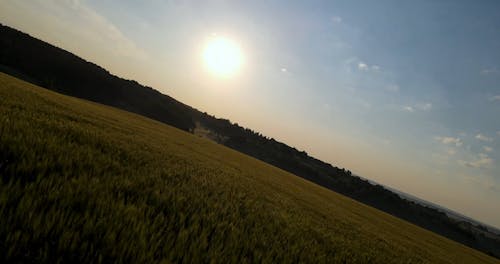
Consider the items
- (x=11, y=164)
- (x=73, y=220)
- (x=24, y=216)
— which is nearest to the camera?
(x=24, y=216)

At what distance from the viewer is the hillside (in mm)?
81188

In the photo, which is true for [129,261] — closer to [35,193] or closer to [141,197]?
[35,193]

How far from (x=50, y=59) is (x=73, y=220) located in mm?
104198

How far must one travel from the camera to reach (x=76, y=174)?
3867mm

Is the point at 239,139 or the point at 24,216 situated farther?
the point at 239,139

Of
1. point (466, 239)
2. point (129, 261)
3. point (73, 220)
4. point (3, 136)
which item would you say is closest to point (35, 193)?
point (73, 220)

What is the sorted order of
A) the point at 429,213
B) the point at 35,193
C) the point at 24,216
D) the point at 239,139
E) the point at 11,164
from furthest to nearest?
the point at 239,139
the point at 429,213
the point at 11,164
the point at 35,193
the point at 24,216

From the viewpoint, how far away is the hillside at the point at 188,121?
81188 mm

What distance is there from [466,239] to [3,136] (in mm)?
123427

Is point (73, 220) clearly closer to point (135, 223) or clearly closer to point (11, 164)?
point (135, 223)

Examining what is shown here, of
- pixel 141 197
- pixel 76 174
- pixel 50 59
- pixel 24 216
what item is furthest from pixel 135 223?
pixel 50 59

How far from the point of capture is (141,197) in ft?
13.3

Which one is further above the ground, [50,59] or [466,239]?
[50,59]

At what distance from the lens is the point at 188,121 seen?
12962 cm
